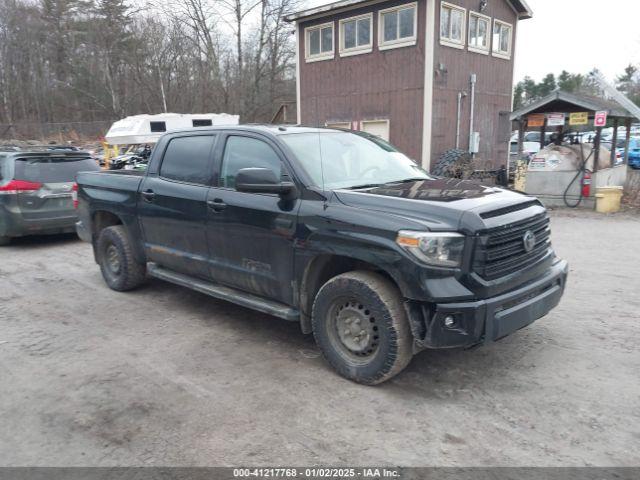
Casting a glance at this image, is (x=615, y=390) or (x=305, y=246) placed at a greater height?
(x=305, y=246)

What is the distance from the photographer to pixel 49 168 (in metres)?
9.00

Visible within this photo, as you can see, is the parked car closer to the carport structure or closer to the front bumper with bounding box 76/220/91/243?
the front bumper with bounding box 76/220/91/243

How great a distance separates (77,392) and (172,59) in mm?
39548

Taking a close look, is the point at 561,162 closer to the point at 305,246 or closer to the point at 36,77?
the point at 305,246

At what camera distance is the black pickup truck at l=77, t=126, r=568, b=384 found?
11.1ft

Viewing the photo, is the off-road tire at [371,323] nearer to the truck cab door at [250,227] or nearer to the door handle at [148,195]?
the truck cab door at [250,227]

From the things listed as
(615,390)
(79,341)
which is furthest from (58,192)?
(615,390)

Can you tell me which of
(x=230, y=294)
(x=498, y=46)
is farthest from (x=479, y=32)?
(x=230, y=294)

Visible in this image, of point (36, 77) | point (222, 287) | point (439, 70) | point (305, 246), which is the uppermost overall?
point (36, 77)

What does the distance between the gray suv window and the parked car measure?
4.22 metres

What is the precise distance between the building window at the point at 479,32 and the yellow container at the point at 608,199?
7.91 m

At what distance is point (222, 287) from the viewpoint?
4914mm

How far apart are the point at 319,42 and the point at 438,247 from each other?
17.3m

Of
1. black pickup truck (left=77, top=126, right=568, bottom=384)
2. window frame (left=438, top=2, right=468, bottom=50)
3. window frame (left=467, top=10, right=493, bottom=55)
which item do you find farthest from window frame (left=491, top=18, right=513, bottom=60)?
black pickup truck (left=77, top=126, right=568, bottom=384)
